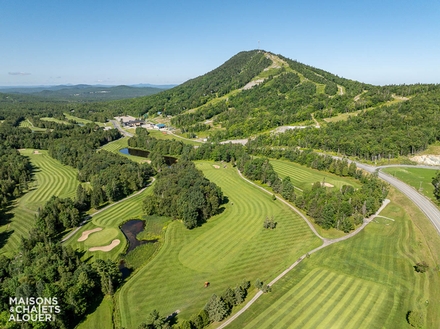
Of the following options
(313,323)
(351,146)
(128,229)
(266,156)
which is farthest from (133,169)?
(351,146)

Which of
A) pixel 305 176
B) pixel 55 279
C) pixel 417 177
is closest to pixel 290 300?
pixel 55 279

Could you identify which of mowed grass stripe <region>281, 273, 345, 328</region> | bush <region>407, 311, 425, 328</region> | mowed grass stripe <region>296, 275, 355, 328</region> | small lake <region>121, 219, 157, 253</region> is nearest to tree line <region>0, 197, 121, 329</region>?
small lake <region>121, 219, 157, 253</region>

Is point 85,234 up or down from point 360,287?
down

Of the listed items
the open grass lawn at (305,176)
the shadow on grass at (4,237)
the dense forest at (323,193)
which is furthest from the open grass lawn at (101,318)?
the open grass lawn at (305,176)

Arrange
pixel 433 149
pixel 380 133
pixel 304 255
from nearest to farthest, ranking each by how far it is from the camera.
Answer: pixel 304 255
pixel 433 149
pixel 380 133

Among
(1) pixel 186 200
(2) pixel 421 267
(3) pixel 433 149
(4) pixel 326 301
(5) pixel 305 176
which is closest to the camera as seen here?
(4) pixel 326 301

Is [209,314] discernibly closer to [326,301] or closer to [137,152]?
[326,301]
